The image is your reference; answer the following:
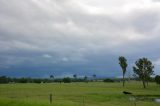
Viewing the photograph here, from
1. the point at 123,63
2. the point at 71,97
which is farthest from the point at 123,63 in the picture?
the point at 71,97

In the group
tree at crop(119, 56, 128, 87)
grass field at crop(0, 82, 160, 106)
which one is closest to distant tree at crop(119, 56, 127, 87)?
tree at crop(119, 56, 128, 87)

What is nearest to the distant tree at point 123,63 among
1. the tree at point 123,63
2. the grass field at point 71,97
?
the tree at point 123,63

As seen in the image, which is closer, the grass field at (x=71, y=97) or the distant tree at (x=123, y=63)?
the grass field at (x=71, y=97)

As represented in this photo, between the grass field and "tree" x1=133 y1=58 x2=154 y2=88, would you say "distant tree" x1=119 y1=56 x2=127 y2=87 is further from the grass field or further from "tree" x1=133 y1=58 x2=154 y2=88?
the grass field

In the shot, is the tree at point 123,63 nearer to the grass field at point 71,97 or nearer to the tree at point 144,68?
the tree at point 144,68

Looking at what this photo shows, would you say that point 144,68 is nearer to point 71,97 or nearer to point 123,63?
point 123,63

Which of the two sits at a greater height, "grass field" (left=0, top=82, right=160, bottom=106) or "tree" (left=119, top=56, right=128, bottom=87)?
"tree" (left=119, top=56, right=128, bottom=87)

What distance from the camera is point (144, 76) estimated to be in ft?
388

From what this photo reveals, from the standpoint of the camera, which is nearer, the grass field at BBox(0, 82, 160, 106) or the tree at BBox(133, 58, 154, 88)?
the grass field at BBox(0, 82, 160, 106)

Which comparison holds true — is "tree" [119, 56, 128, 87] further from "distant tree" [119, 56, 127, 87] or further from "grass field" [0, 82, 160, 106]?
"grass field" [0, 82, 160, 106]

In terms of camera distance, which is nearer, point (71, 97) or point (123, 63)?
point (71, 97)

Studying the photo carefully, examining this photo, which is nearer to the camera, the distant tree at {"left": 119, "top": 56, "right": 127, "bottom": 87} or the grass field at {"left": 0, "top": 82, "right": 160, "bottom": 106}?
the grass field at {"left": 0, "top": 82, "right": 160, "bottom": 106}

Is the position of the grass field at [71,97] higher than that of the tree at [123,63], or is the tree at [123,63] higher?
the tree at [123,63]

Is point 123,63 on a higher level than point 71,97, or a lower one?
higher
